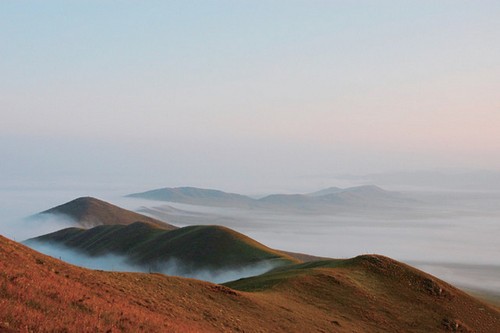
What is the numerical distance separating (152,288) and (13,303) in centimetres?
1952

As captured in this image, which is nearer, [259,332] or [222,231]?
[259,332]

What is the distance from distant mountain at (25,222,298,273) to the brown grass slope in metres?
41.2

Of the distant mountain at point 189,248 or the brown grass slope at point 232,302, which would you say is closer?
the brown grass slope at point 232,302

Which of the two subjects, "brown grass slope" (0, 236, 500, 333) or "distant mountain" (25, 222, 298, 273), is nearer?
"brown grass slope" (0, 236, 500, 333)

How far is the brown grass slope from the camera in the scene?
2142 centimetres

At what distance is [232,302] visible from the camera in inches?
1658

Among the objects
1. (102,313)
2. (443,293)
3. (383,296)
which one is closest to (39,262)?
(102,313)

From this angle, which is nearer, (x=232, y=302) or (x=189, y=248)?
(x=232, y=302)

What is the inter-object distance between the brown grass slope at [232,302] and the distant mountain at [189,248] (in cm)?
4119

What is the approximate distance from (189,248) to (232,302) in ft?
333

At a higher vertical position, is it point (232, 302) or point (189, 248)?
point (232, 302)

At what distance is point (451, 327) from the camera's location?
54.9 metres

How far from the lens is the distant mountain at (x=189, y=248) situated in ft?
394

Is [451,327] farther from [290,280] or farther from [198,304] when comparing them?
[198,304]
